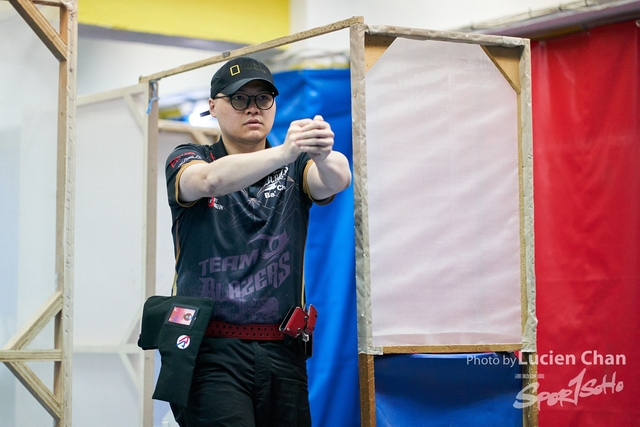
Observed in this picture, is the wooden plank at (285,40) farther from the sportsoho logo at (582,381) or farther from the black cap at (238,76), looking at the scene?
the sportsoho logo at (582,381)

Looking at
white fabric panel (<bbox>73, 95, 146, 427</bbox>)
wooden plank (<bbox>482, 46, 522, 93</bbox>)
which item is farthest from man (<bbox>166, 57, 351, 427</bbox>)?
white fabric panel (<bbox>73, 95, 146, 427</bbox>)

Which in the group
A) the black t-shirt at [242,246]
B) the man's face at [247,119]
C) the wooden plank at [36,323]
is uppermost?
the man's face at [247,119]

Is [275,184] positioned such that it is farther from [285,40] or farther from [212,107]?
[285,40]

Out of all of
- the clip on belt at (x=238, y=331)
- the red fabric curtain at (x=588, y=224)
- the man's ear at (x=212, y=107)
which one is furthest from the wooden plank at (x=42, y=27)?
the red fabric curtain at (x=588, y=224)

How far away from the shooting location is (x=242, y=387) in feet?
7.22

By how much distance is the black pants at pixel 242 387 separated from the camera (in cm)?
216

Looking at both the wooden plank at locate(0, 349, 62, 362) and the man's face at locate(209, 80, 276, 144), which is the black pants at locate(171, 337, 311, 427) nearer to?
the man's face at locate(209, 80, 276, 144)

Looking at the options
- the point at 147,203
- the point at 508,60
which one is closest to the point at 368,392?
the point at 508,60

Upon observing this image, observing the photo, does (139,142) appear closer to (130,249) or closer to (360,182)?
(130,249)

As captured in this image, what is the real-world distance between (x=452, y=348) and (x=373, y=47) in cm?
123

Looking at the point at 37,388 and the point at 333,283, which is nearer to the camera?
the point at 37,388

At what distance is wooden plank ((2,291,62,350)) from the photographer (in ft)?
9.90

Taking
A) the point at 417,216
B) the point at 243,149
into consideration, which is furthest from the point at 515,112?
the point at 243,149

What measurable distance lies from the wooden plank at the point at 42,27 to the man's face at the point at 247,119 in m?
1.03
